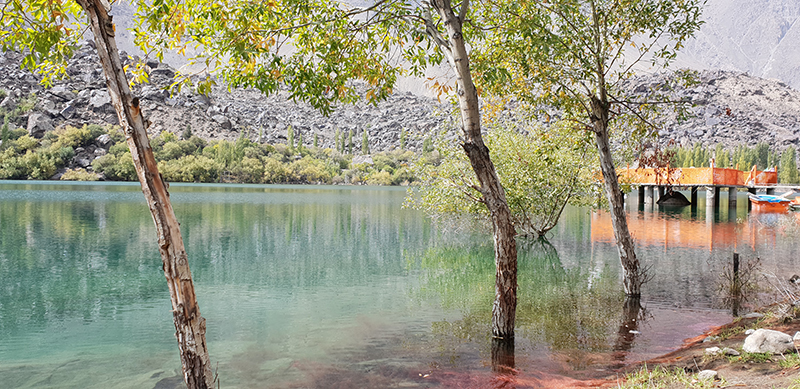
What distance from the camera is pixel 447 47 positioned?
8758mm

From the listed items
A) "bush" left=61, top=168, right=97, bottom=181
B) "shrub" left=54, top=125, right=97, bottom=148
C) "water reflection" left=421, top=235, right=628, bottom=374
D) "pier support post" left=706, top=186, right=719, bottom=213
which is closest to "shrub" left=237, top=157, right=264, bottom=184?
"bush" left=61, top=168, right=97, bottom=181

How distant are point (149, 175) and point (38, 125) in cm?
20072

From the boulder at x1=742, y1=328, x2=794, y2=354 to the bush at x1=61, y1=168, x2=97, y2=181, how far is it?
155 m

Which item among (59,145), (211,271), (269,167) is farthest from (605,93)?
(59,145)

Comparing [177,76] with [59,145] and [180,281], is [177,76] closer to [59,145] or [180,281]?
[180,281]

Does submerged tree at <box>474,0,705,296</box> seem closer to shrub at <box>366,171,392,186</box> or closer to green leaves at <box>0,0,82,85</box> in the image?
green leaves at <box>0,0,82,85</box>

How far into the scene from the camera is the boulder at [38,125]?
164 metres

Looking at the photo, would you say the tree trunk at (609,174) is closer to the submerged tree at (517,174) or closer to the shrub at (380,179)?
the submerged tree at (517,174)

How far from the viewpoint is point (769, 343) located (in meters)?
6.91

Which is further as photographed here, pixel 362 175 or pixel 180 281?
pixel 362 175

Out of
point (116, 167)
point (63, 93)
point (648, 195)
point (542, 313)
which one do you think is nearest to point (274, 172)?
point (116, 167)

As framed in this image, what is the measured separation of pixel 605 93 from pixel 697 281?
8226mm

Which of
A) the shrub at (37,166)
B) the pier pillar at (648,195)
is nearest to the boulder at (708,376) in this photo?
the pier pillar at (648,195)

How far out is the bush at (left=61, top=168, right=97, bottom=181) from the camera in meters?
133
